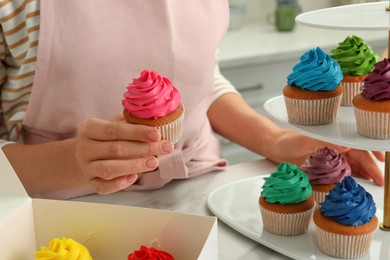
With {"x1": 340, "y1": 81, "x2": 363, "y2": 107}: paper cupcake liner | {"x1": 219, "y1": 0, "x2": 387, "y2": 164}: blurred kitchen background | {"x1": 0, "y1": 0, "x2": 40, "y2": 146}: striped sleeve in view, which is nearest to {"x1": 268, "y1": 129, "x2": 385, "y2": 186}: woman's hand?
{"x1": 340, "y1": 81, "x2": 363, "y2": 107}: paper cupcake liner

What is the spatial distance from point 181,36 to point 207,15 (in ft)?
0.27

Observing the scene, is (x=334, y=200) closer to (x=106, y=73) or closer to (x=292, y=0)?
(x=106, y=73)

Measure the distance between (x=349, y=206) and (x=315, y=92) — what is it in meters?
0.20

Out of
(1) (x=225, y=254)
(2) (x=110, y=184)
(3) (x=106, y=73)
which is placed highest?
(3) (x=106, y=73)

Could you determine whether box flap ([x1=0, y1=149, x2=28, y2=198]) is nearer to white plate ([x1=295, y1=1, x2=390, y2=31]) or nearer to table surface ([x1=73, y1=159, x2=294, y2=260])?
table surface ([x1=73, y1=159, x2=294, y2=260])

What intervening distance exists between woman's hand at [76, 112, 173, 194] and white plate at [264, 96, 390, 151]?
0.21 metres

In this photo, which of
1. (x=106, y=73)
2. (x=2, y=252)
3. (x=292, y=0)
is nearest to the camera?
(x=2, y=252)

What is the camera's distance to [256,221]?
3.42ft

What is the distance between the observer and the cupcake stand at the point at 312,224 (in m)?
0.86

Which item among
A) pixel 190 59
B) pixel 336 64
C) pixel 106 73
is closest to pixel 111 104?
pixel 106 73

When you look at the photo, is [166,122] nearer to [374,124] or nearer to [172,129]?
[172,129]

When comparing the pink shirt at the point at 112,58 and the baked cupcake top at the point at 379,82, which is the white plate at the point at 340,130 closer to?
the baked cupcake top at the point at 379,82

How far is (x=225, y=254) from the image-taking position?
0.97 metres

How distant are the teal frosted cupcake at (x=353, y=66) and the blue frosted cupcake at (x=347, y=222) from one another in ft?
0.57
